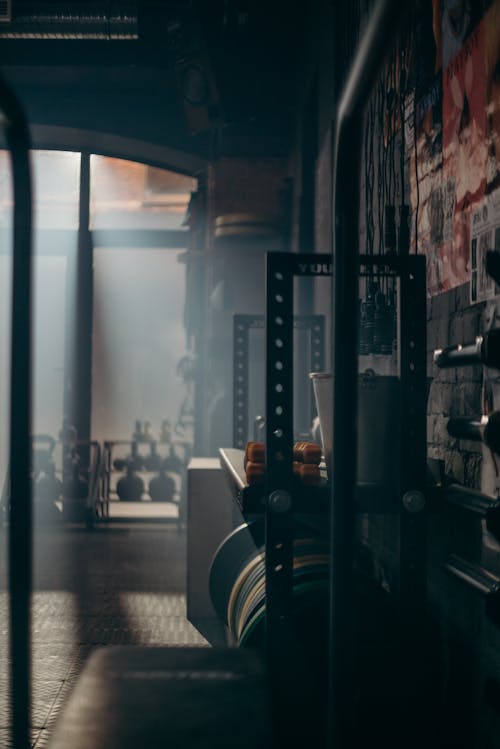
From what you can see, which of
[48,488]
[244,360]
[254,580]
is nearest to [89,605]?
[244,360]

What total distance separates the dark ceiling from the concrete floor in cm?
273

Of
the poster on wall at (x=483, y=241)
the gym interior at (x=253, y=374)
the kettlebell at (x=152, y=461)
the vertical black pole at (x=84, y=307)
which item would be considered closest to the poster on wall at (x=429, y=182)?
the gym interior at (x=253, y=374)

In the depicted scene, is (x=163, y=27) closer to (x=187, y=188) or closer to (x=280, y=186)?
(x=280, y=186)

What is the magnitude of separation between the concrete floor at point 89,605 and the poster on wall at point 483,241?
5.05ft

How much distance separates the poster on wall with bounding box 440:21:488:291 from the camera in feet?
4.98

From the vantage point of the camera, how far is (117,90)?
5930 mm

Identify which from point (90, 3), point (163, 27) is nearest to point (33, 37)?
point (90, 3)

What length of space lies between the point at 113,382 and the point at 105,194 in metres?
1.54

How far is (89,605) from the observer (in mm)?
3520

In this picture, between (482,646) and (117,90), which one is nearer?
(482,646)

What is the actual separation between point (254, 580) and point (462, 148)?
1.26 metres

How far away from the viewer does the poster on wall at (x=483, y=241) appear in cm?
146

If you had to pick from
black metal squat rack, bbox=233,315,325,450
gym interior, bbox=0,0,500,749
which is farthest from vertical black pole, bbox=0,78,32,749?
black metal squat rack, bbox=233,315,325,450

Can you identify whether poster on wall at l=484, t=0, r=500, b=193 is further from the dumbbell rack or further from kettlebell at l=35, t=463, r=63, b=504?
kettlebell at l=35, t=463, r=63, b=504
